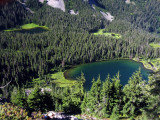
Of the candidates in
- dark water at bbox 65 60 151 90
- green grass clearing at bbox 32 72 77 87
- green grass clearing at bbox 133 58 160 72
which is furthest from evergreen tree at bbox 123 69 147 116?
green grass clearing at bbox 133 58 160 72

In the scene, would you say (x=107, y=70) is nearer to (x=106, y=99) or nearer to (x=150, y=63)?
(x=150, y=63)

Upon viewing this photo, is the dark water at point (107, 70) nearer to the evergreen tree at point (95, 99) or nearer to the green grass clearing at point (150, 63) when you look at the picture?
the green grass clearing at point (150, 63)

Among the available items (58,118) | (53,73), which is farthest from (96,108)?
(53,73)

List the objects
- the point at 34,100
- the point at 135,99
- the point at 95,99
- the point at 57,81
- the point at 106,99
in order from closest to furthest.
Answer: the point at 135,99 < the point at 106,99 < the point at 95,99 < the point at 34,100 < the point at 57,81

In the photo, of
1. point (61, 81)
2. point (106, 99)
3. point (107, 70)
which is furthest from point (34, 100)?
point (107, 70)

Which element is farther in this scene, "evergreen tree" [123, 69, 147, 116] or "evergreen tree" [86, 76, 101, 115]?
"evergreen tree" [86, 76, 101, 115]

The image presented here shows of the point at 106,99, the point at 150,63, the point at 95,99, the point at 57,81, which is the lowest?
the point at 57,81

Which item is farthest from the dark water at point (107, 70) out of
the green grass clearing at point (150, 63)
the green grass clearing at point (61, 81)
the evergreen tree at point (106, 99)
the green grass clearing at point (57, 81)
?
the evergreen tree at point (106, 99)

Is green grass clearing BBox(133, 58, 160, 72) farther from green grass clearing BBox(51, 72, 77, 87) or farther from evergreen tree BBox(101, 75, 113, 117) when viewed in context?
evergreen tree BBox(101, 75, 113, 117)
